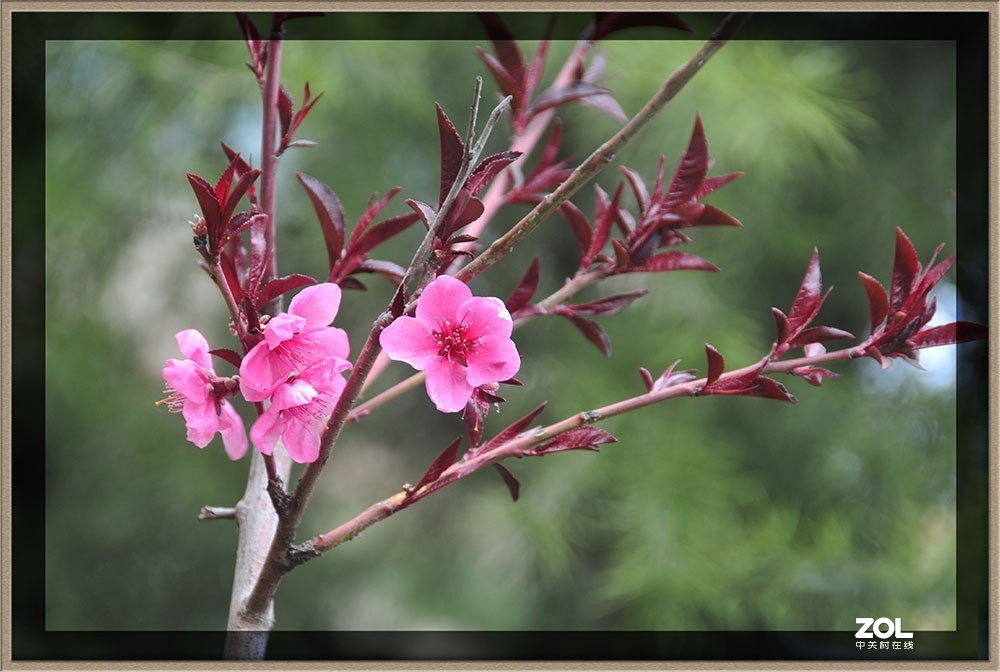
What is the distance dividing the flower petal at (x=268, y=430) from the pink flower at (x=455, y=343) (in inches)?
1.8

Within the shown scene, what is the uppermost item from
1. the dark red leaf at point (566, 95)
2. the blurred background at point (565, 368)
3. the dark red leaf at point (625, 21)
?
the dark red leaf at point (625, 21)

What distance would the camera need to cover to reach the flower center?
0.31 meters

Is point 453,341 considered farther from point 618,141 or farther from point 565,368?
point 565,368

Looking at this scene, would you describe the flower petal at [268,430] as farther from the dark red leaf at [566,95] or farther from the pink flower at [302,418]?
the dark red leaf at [566,95]

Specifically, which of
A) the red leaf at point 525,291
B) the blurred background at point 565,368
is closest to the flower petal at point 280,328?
the red leaf at point 525,291

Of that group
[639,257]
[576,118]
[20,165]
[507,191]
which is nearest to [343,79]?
[576,118]

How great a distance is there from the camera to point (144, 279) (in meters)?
1.58

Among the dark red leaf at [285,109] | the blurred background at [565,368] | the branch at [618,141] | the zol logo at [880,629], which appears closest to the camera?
the branch at [618,141]

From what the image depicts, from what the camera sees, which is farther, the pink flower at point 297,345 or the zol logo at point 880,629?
the zol logo at point 880,629

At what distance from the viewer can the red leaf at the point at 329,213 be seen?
376 millimetres

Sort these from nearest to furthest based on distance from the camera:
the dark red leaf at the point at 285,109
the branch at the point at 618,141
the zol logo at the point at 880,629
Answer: the branch at the point at 618,141 < the dark red leaf at the point at 285,109 < the zol logo at the point at 880,629

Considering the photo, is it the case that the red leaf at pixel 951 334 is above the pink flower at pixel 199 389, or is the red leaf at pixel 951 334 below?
above

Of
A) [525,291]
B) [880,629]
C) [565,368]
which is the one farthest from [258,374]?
[565,368]

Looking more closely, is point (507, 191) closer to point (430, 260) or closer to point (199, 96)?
point (430, 260)
